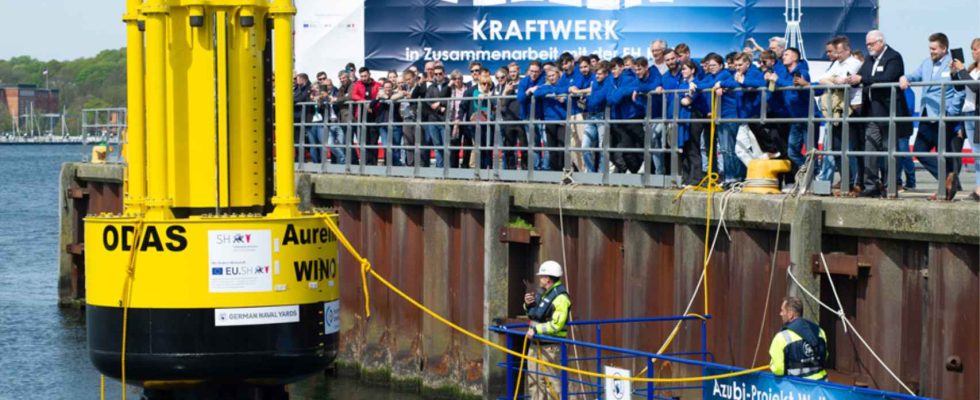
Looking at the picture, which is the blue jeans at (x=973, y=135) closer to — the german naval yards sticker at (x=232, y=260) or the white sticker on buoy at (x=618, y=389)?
the white sticker on buoy at (x=618, y=389)

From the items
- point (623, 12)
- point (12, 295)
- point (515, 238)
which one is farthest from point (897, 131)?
point (12, 295)

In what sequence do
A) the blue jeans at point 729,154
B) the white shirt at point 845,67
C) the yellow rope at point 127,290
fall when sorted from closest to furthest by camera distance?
the yellow rope at point 127,290
the white shirt at point 845,67
the blue jeans at point 729,154

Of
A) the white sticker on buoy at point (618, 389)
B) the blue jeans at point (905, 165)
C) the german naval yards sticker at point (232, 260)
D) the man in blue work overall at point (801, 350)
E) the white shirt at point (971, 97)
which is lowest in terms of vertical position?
the white sticker on buoy at point (618, 389)

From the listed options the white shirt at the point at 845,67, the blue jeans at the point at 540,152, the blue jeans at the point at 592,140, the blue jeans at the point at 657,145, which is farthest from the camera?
the blue jeans at the point at 540,152

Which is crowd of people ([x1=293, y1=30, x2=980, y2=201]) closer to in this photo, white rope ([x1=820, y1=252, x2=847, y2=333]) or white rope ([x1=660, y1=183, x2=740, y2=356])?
white rope ([x1=660, y1=183, x2=740, y2=356])

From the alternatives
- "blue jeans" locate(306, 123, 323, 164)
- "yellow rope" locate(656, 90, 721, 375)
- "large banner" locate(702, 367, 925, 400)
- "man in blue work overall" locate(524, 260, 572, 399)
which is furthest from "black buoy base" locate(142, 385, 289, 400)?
"blue jeans" locate(306, 123, 323, 164)

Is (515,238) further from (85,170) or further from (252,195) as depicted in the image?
(85,170)

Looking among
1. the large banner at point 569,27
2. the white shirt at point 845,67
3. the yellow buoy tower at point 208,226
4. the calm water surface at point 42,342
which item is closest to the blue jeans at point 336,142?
the calm water surface at point 42,342

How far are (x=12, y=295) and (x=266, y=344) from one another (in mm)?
27064

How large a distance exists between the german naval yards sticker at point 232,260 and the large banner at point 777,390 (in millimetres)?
3599

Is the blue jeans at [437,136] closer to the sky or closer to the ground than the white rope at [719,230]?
closer to the sky

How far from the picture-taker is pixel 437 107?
24.6 metres

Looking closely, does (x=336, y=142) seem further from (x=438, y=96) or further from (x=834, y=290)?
(x=834, y=290)

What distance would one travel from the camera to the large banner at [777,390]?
A: 39.2ft
